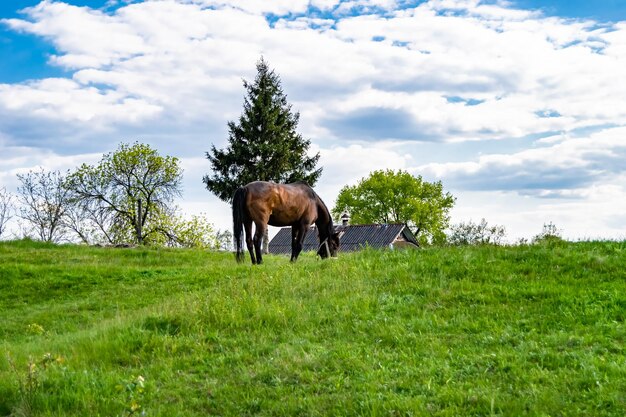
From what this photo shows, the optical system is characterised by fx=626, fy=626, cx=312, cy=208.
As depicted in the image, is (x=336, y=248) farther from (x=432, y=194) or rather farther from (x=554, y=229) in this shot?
(x=432, y=194)

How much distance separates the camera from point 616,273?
11.1 metres

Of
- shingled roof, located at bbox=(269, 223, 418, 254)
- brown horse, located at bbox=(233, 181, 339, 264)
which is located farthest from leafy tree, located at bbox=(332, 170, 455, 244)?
brown horse, located at bbox=(233, 181, 339, 264)

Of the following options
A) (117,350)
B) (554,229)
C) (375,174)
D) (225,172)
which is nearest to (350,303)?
(117,350)

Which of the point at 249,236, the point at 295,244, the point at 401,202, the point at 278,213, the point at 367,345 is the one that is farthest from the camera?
the point at 401,202

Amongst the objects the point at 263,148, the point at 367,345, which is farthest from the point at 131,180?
the point at 367,345

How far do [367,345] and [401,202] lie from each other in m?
61.3

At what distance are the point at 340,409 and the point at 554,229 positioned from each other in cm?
1404

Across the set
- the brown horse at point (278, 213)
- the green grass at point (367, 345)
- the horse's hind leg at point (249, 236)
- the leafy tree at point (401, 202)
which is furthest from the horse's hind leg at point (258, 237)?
the leafy tree at point (401, 202)

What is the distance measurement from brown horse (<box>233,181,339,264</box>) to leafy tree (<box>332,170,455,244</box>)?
48.8 meters

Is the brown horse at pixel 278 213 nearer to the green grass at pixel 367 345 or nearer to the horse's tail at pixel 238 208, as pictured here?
the horse's tail at pixel 238 208

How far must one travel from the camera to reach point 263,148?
141ft

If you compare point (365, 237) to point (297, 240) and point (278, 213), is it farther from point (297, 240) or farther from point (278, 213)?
point (278, 213)

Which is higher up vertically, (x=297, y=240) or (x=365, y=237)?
(x=365, y=237)

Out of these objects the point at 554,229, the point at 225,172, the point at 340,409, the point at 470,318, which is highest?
the point at 225,172
